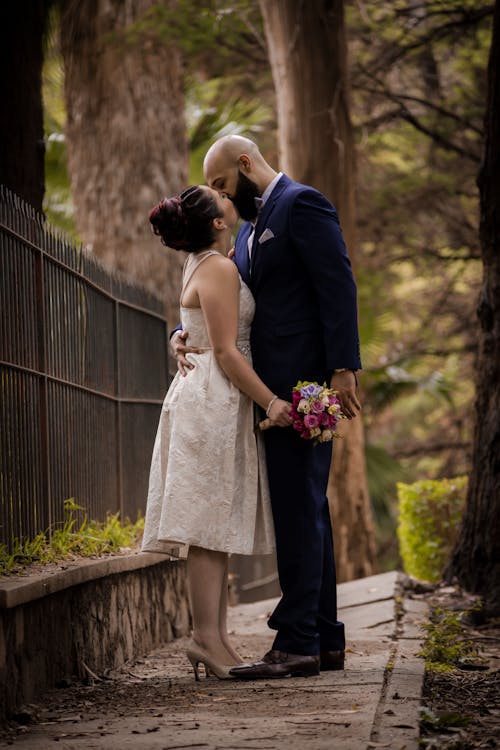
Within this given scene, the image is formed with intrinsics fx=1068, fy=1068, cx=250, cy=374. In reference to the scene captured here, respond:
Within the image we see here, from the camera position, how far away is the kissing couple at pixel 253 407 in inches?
179

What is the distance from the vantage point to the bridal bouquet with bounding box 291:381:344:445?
14.4ft

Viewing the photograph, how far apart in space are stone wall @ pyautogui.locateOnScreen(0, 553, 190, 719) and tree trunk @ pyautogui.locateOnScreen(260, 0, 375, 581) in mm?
4651

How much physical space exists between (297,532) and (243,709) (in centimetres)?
95

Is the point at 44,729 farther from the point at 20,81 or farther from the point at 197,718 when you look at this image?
the point at 20,81

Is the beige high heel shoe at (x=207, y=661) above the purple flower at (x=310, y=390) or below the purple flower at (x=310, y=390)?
below

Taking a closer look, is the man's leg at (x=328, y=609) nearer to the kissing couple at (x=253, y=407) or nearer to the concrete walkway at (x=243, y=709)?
the kissing couple at (x=253, y=407)

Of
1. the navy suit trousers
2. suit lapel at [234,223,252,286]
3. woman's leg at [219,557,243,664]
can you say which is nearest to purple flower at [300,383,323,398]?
the navy suit trousers

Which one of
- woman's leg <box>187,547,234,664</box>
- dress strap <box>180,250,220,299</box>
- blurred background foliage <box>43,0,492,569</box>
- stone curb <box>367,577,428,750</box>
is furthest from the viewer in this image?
blurred background foliage <box>43,0,492,569</box>

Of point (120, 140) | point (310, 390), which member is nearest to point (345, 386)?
point (310, 390)

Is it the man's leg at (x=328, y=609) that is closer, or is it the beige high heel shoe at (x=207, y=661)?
the beige high heel shoe at (x=207, y=661)

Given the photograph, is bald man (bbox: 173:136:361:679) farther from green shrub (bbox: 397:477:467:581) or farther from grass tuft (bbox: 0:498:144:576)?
green shrub (bbox: 397:477:467:581)

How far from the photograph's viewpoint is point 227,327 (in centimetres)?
459

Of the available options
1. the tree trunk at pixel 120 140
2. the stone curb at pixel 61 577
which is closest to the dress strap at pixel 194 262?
the stone curb at pixel 61 577

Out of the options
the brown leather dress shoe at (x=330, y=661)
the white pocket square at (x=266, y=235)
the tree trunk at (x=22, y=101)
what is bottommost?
the brown leather dress shoe at (x=330, y=661)
